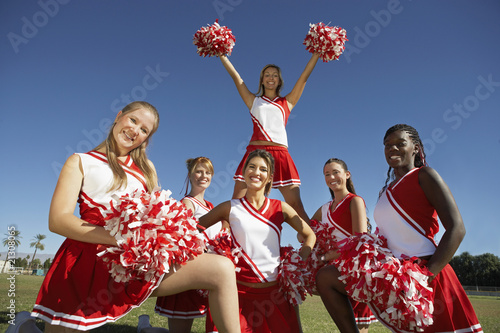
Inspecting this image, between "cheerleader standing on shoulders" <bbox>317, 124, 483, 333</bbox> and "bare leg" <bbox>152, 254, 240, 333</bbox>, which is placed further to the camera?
"cheerleader standing on shoulders" <bbox>317, 124, 483, 333</bbox>

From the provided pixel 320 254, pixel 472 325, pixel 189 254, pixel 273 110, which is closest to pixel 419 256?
pixel 472 325

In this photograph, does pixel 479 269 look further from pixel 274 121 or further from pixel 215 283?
pixel 215 283

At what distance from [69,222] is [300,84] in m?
4.37

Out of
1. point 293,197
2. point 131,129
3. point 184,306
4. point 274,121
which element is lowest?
point 184,306

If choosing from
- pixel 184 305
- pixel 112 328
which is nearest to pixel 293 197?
pixel 184 305

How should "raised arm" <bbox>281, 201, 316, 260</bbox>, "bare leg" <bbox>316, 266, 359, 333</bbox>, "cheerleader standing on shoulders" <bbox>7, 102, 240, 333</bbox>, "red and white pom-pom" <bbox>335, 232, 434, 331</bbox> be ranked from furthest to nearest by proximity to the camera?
1. "raised arm" <bbox>281, 201, 316, 260</bbox>
2. "bare leg" <bbox>316, 266, 359, 333</bbox>
3. "red and white pom-pom" <bbox>335, 232, 434, 331</bbox>
4. "cheerleader standing on shoulders" <bbox>7, 102, 240, 333</bbox>

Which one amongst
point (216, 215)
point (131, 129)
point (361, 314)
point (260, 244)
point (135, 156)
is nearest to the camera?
point (131, 129)

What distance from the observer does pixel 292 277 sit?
316 centimetres

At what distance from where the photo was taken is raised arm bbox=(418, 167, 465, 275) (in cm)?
259

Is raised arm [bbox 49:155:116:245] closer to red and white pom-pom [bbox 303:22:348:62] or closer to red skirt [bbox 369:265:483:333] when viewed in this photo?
red skirt [bbox 369:265:483:333]

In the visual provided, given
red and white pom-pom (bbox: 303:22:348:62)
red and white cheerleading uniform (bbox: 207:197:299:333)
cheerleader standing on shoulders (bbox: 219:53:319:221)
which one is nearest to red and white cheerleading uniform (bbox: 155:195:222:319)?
red and white cheerleading uniform (bbox: 207:197:299:333)

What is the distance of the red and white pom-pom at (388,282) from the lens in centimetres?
246

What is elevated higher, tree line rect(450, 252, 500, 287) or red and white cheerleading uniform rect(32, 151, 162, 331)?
red and white cheerleading uniform rect(32, 151, 162, 331)

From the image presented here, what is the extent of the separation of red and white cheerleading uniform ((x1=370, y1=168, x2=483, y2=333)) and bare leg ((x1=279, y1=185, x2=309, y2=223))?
6.28 feet
